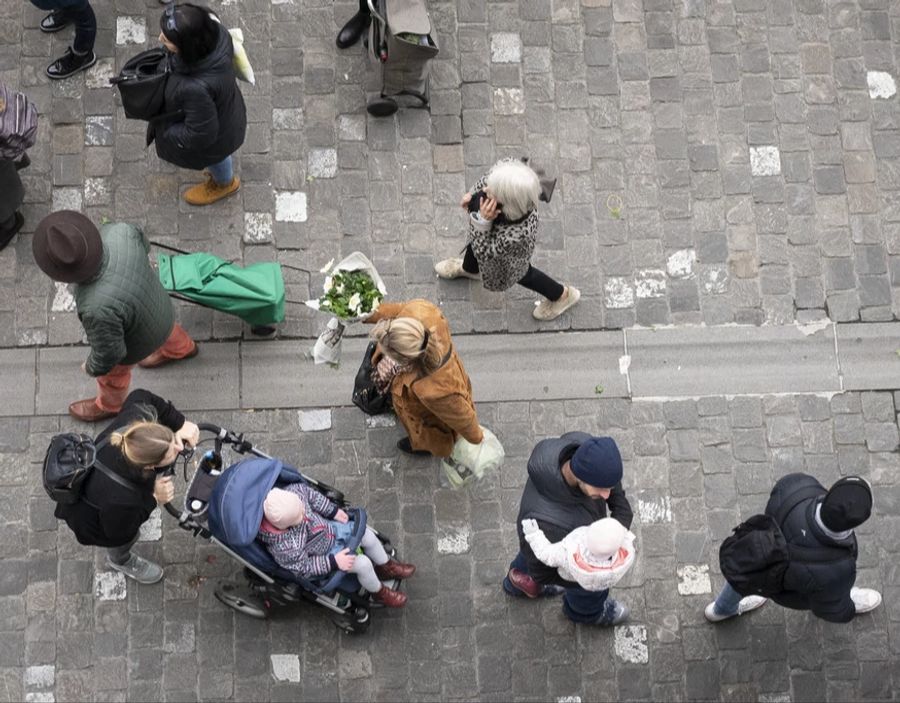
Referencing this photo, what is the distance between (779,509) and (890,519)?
1.80m

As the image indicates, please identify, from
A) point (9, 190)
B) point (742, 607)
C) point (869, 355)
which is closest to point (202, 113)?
point (9, 190)

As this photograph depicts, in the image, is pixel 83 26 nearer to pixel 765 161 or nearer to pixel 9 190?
pixel 9 190

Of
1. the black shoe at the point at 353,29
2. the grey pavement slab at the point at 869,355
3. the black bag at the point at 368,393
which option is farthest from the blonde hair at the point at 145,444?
the grey pavement slab at the point at 869,355

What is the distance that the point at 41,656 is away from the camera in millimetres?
7137

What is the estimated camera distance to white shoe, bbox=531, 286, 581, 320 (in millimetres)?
→ 7859

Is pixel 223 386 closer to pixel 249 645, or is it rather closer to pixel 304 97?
pixel 249 645

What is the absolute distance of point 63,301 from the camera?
25.7 feet

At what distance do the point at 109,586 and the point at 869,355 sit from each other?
5856mm

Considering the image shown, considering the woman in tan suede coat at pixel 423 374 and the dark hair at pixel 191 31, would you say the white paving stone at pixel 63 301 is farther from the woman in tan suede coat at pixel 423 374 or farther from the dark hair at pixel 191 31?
the woman in tan suede coat at pixel 423 374

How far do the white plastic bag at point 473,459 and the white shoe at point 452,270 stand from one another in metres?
1.35

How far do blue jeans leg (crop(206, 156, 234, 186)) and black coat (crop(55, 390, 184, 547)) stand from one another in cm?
209

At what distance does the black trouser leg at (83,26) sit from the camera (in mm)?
8008

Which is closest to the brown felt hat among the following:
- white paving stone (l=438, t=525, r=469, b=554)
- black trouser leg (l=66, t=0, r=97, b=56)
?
black trouser leg (l=66, t=0, r=97, b=56)

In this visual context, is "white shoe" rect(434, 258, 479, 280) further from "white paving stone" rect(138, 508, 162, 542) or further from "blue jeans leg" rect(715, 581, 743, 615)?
"blue jeans leg" rect(715, 581, 743, 615)
